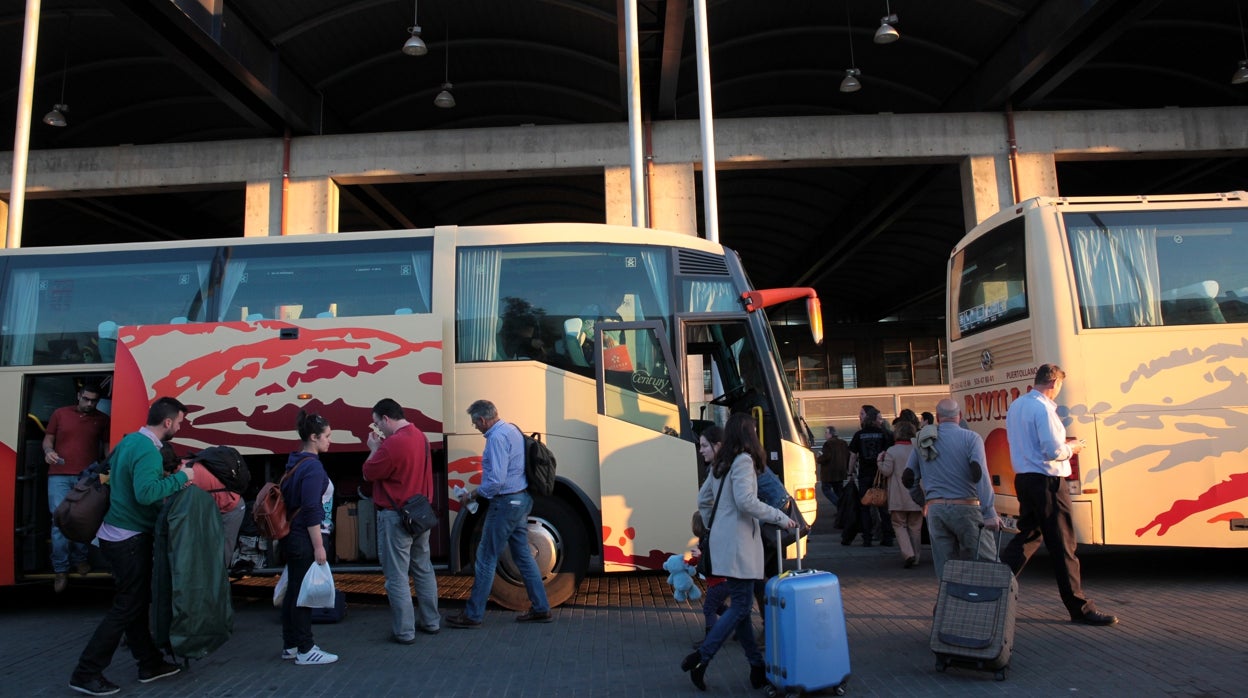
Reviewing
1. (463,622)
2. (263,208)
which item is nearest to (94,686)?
(463,622)

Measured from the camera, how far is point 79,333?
307 inches

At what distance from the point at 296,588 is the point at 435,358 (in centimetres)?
241

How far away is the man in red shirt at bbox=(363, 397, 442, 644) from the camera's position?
6.00 meters

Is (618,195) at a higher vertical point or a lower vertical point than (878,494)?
higher

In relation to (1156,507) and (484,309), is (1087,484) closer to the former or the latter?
(1156,507)

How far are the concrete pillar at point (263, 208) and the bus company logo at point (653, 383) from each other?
1155 cm

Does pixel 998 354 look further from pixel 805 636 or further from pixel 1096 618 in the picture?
pixel 805 636

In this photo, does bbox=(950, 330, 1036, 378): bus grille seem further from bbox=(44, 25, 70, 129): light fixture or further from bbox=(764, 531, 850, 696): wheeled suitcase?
bbox=(44, 25, 70, 129): light fixture

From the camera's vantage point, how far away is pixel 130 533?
16.5ft

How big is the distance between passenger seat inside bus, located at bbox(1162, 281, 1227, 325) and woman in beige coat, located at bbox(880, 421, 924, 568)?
2816 millimetres

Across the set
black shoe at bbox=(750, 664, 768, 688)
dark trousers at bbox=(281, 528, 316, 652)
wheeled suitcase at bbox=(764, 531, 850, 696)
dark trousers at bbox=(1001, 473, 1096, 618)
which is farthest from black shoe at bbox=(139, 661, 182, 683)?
dark trousers at bbox=(1001, 473, 1096, 618)

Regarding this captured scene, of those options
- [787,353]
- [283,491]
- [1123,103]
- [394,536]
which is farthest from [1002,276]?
[787,353]

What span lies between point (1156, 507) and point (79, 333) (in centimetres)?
1016

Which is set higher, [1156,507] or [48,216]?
[48,216]
